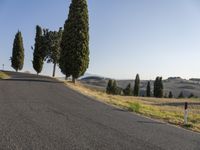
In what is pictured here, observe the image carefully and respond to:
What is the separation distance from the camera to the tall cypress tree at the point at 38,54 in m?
77.1

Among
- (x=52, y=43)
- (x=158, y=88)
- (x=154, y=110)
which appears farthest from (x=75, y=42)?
(x=158, y=88)

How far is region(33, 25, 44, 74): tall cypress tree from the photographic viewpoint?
7712 cm

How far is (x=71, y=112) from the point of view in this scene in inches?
616

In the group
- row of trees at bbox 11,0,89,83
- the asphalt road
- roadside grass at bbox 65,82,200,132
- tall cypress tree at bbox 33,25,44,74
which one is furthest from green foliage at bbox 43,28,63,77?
the asphalt road

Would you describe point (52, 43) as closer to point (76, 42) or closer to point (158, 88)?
point (76, 42)

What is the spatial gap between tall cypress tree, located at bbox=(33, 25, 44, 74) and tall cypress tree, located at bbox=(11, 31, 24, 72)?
14.1 ft

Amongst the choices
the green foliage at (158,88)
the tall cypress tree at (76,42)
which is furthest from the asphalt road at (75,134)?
the green foliage at (158,88)

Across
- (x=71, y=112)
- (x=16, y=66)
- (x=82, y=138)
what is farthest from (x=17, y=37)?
(x=82, y=138)

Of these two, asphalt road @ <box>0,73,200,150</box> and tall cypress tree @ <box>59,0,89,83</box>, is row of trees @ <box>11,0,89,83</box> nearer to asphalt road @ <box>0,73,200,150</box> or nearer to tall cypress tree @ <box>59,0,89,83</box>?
tall cypress tree @ <box>59,0,89,83</box>

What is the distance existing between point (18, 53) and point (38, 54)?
566cm

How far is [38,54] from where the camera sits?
77125mm

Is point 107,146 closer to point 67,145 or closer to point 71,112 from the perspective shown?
point 67,145

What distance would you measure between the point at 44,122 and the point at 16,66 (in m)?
70.7

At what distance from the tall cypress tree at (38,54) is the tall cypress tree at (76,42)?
32.7m
